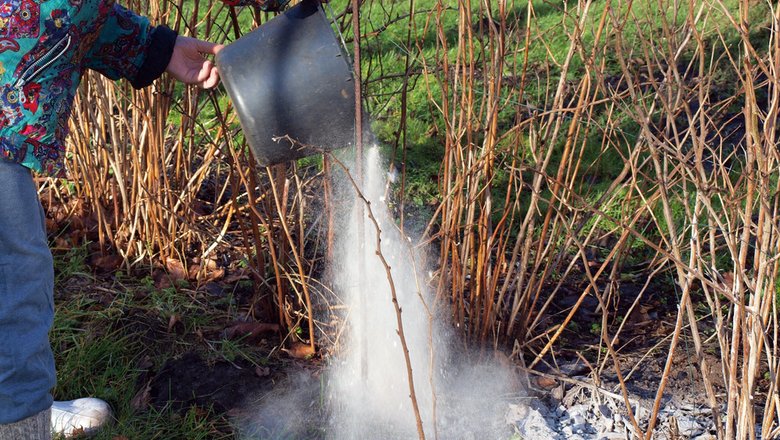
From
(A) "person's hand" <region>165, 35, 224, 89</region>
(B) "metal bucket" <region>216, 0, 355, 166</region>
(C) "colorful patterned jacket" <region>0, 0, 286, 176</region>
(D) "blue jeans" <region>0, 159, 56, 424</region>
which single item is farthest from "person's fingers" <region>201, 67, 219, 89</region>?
(D) "blue jeans" <region>0, 159, 56, 424</region>

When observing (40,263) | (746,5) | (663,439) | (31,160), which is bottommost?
(663,439)

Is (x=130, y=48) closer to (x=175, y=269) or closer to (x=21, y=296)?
(x=21, y=296)

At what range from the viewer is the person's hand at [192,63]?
2.11 m

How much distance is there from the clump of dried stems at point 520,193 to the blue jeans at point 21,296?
2.69 ft

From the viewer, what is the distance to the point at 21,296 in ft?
5.77

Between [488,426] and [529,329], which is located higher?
[529,329]

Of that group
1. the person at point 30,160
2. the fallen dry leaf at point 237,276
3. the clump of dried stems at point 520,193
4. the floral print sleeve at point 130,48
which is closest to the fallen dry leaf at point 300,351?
the clump of dried stems at point 520,193

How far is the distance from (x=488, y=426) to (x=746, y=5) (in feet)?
4.53

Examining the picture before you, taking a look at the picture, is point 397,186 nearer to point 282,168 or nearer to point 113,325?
point 282,168

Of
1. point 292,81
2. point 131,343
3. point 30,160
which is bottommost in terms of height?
point 131,343

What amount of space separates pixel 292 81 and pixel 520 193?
1.58 m

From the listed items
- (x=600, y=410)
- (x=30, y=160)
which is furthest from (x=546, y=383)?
(x=30, y=160)

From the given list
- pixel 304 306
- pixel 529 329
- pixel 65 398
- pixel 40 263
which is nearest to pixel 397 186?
pixel 304 306

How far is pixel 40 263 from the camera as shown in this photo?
180 centimetres
